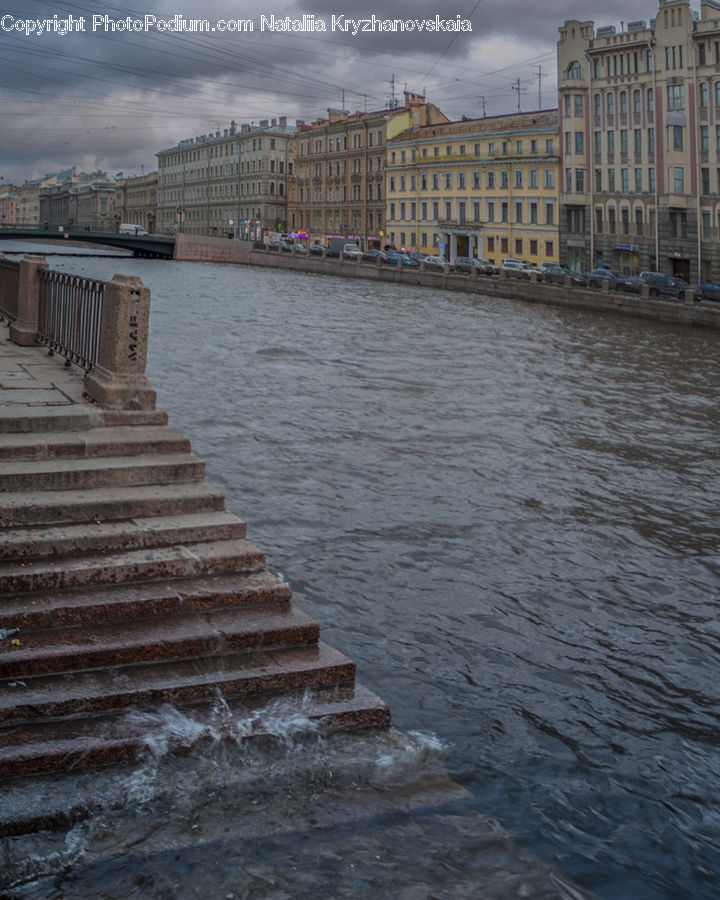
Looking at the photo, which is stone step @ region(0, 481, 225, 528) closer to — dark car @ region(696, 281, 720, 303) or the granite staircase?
the granite staircase

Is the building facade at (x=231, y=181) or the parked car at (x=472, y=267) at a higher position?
the building facade at (x=231, y=181)

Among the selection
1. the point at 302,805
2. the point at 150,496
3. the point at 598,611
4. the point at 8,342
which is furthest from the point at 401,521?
the point at 302,805

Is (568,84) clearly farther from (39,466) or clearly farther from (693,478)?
(39,466)

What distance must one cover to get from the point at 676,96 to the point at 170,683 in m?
48.6

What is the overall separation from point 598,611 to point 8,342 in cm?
648

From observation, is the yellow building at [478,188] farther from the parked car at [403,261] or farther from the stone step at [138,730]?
the stone step at [138,730]

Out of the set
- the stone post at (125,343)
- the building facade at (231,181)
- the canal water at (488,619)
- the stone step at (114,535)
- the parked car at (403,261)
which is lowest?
the canal water at (488,619)

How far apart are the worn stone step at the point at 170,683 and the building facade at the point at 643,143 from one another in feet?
146

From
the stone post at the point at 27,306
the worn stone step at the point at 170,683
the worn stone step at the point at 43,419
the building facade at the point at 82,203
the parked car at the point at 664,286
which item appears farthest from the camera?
the building facade at the point at 82,203

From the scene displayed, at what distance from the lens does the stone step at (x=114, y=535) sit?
212 inches

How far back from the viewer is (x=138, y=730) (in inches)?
180

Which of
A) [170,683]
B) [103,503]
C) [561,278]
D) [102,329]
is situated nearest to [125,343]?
[102,329]

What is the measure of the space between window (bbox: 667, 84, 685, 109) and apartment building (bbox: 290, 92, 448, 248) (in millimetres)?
28361

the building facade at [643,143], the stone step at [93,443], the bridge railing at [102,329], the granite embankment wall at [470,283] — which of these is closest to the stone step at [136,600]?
the stone step at [93,443]
